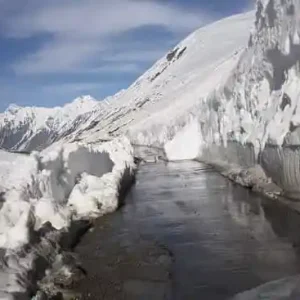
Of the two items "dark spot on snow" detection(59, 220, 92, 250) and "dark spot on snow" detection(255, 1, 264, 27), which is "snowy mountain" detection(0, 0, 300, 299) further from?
"dark spot on snow" detection(59, 220, 92, 250)

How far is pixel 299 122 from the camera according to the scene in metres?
15.2

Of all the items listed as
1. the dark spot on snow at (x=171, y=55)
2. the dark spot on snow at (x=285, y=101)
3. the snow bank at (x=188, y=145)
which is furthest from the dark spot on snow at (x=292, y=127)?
the dark spot on snow at (x=171, y=55)

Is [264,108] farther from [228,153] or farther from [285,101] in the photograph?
[228,153]

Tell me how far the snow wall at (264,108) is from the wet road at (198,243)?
1.47m

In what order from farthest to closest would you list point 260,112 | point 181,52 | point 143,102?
point 181,52, point 143,102, point 260,112

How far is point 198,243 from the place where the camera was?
35.4ft

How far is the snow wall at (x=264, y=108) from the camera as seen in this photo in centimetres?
1673

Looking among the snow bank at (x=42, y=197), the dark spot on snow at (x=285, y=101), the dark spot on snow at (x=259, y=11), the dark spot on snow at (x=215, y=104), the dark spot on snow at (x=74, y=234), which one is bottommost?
the dark spot on snow at (x=74, y=234)

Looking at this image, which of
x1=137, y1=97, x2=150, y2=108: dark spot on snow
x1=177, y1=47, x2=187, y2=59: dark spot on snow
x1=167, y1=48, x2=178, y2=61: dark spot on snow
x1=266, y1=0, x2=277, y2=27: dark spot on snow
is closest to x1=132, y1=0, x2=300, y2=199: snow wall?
x1=266, y1=0, x2=277, y2=27: dark spot on snow

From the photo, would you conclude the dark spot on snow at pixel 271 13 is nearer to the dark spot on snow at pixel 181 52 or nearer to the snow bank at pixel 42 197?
the snow bank at pixel 42 197

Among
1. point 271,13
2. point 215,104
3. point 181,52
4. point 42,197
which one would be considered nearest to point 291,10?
point 271,13

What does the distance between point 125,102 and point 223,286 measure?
157 metres

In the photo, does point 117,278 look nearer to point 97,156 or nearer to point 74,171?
point 74,171

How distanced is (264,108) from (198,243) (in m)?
11.9
